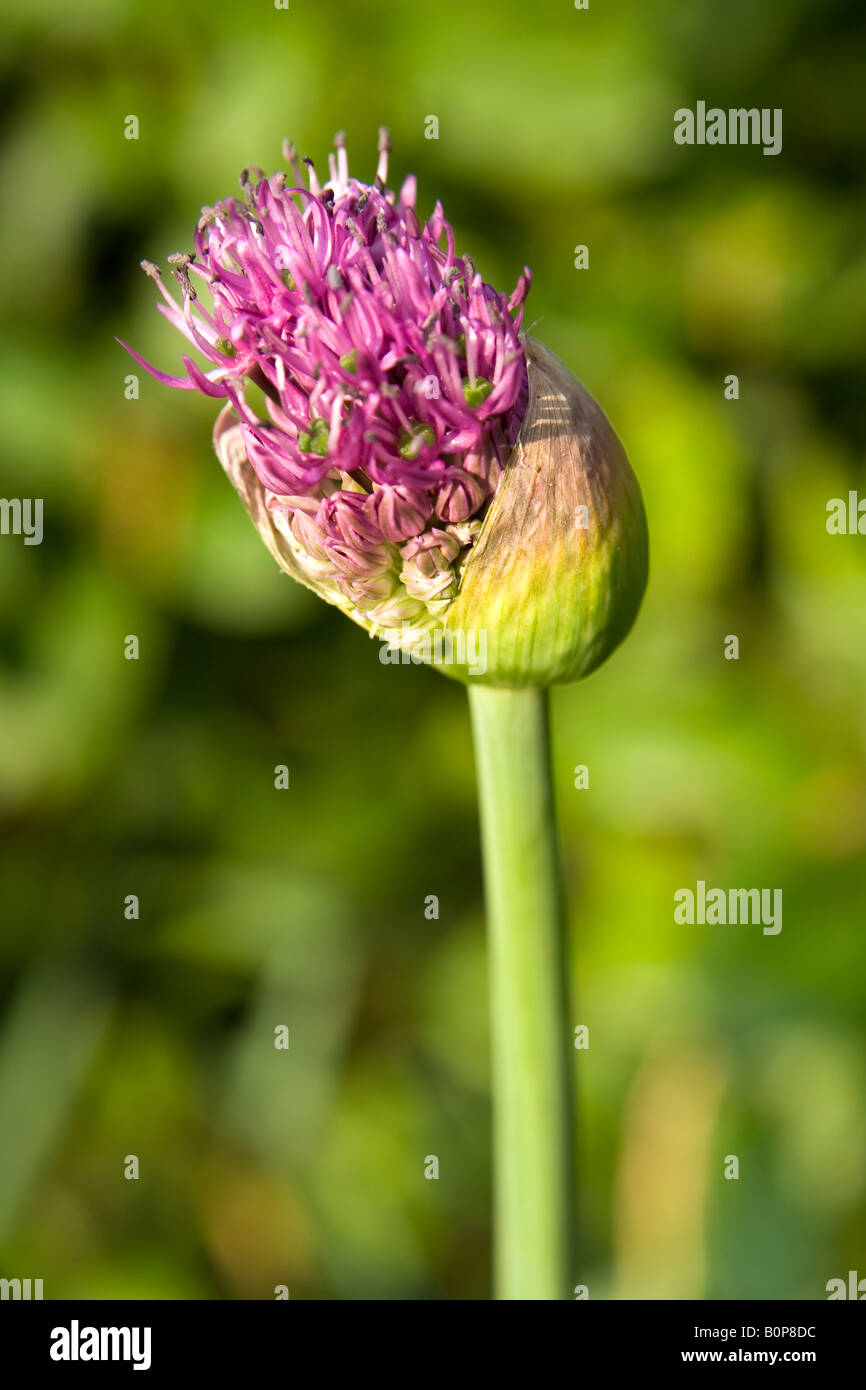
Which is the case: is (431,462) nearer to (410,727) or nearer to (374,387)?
(374,387)

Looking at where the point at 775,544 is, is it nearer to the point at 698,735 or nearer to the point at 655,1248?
the point at 698,735

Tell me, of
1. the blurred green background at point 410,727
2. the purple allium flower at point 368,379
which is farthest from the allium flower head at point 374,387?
the blurred green background at point 410,727

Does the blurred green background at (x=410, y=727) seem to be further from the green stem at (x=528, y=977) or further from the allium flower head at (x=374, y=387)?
the allium flower head at (x=374, y=387)

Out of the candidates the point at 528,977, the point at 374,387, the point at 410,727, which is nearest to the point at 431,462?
the point at 374,387

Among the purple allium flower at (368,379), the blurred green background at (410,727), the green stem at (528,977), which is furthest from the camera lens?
the blurred green background at (410,727)

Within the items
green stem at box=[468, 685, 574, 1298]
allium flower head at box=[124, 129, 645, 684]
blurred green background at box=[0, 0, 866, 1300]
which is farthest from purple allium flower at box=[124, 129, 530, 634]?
blurred green background at box=[0, 0, 866, 1300]

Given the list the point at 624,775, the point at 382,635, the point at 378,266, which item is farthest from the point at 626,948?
the point at 378,266

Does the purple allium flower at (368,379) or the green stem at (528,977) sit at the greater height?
the purple allium flower at (368,379)
